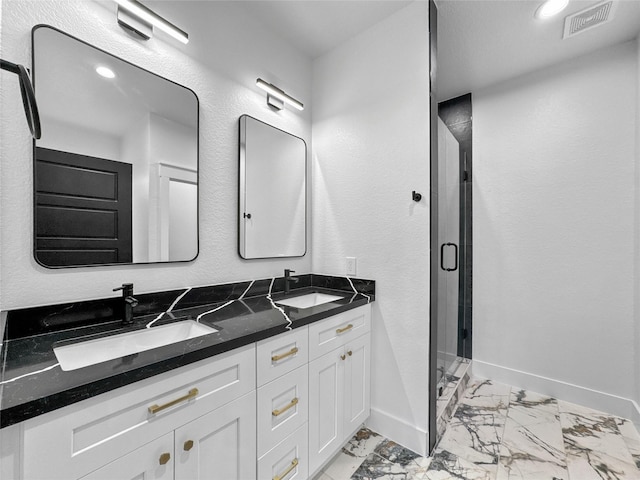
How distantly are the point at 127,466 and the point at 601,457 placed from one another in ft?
7.85

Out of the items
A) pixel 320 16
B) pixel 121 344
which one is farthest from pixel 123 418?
pixel 320 16

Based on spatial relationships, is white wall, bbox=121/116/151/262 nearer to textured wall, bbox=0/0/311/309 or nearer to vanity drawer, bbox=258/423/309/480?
textured wall, bbox=0/0/311/309

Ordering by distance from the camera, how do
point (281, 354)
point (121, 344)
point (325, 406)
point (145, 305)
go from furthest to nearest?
point (325, 406)
point (145, 305)
point (281, 354)
point (121, 344)

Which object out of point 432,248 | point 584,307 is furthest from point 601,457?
point 432,248

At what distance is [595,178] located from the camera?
2113 millimetres

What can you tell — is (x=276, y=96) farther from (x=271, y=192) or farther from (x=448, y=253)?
(x=448, y=253)

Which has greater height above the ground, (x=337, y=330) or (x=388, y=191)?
(x=388, y=191)

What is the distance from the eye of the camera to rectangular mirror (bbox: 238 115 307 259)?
1.78 metres

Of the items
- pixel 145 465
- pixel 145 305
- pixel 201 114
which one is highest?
pixel 201 114

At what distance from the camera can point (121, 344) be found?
1117 mm

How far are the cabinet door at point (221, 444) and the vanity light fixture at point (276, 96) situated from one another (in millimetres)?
1740

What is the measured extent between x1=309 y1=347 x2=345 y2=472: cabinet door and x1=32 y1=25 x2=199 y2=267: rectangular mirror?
91cm

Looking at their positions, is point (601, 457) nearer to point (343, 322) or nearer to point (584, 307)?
point (584, 307)

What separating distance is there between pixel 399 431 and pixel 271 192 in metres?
1.73
